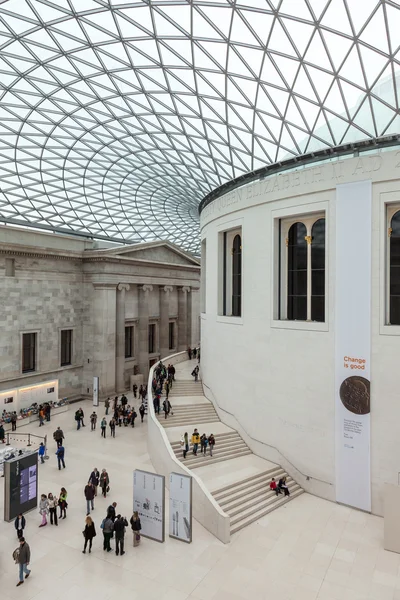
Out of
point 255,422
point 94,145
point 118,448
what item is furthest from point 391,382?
point 94,145

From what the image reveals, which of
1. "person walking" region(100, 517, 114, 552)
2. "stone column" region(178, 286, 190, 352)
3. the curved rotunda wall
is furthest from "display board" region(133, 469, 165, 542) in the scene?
"stone column" region(178, 286, 190, 352)

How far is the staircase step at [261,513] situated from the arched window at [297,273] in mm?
8394

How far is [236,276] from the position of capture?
86.5 ft

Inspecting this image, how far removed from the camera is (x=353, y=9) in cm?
1711

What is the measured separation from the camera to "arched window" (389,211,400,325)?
59.4 ft

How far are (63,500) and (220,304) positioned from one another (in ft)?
49.3

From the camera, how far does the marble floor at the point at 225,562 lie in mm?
11883

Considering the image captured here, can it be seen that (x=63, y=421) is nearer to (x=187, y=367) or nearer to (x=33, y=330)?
(x=33, y=330)

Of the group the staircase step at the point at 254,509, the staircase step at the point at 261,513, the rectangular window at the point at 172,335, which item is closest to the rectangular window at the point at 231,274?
the staircase step at the point at 261,513

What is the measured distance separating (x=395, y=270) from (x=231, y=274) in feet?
35.1

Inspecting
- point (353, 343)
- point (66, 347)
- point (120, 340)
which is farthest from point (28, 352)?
point (353, 343)

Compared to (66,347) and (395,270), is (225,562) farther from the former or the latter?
(66,347)

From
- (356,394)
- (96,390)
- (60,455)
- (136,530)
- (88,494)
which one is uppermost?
(356,394)

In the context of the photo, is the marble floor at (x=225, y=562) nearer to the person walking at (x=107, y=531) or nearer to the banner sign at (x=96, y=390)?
the person walking at (x=107, y=531)
